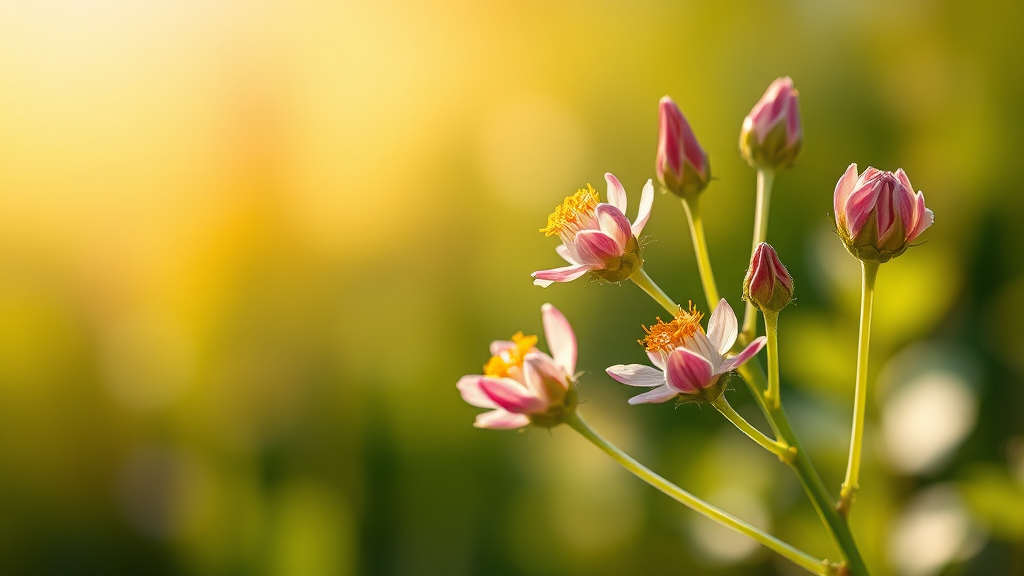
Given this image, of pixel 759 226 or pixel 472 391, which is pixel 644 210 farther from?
pixel 472 391

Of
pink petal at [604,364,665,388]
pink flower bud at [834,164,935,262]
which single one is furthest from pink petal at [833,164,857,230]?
pink petal at [604,364,665,388]

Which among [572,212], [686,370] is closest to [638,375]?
[686,370]

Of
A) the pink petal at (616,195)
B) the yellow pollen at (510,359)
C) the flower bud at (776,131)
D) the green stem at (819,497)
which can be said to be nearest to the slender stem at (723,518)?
the green stem at (819,497)

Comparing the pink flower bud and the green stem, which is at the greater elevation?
the pink flower bud

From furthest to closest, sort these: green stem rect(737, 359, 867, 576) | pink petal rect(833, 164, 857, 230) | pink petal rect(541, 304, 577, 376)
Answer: pink petal rect(541, 304, 577, 376), pink petal rect(833, 164, 857, 230), green stem rect(737, 359, 867, 576)

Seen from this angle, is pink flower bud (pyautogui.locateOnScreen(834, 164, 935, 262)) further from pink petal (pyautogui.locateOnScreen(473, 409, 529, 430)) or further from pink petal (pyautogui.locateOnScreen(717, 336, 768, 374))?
pink petal (pyautogui.locateOnScreen(473, 409, 529, 430))

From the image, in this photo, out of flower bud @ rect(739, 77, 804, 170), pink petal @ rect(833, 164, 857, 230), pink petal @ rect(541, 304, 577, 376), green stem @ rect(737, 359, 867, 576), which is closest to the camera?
green stem @ rect(737, 359, 867, 576)

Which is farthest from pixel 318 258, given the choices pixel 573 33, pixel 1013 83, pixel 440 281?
pixel 1013 83

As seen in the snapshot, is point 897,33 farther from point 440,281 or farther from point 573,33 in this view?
point 440,281
